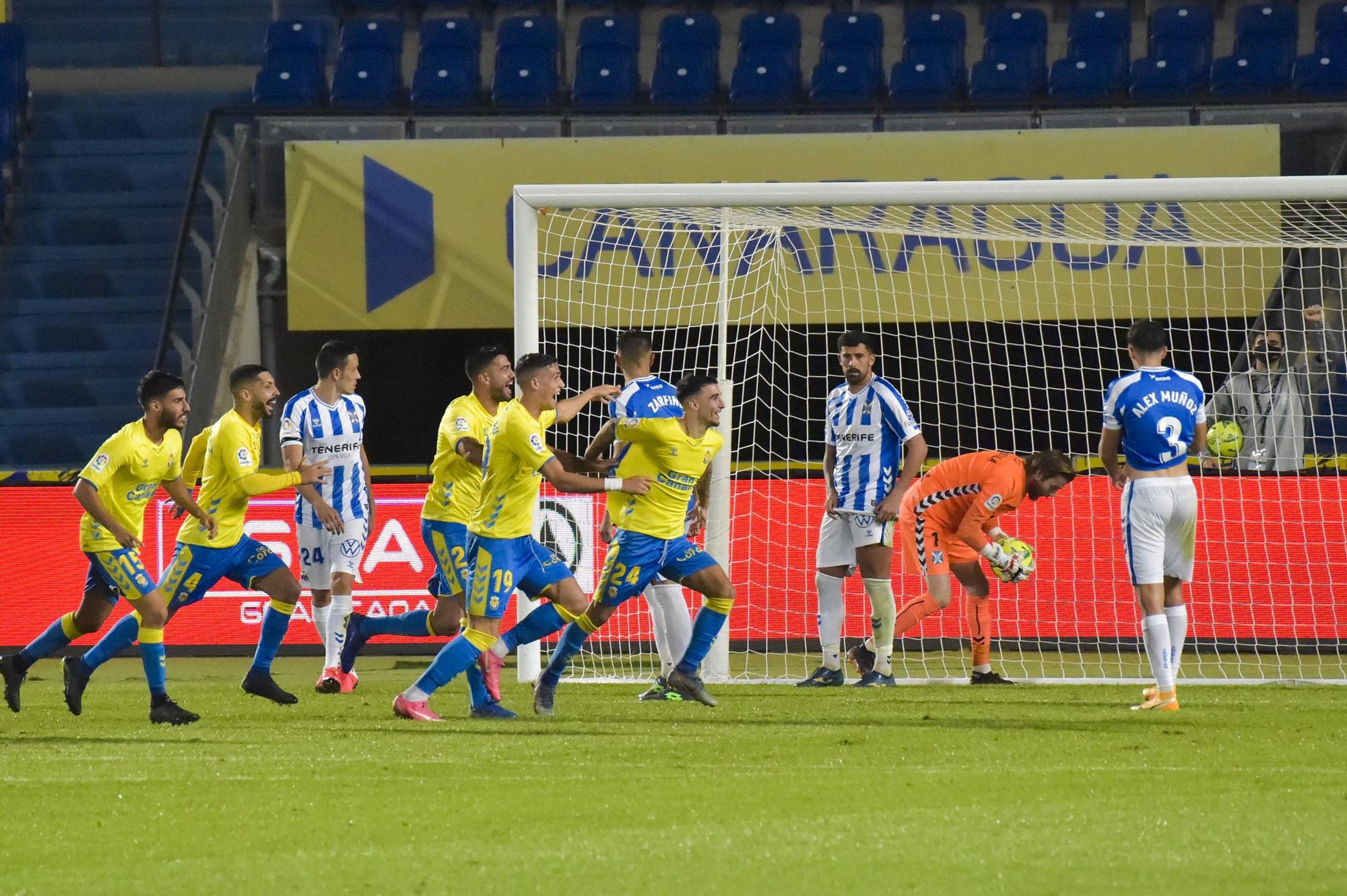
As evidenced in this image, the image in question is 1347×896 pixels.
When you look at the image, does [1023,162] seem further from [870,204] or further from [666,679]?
[666,679]

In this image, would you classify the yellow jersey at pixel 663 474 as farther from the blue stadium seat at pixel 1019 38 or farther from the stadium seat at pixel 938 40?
the blue stadium seat at pixel 1019 38

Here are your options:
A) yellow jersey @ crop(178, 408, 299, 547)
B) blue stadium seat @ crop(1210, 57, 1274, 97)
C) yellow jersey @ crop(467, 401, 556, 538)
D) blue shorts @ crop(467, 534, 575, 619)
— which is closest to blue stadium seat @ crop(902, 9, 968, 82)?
blue stadium seat @ crop(1210, 57, 1274, 97)

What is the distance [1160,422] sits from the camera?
843cm

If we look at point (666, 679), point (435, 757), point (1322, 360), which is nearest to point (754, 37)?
point (1322, 360)

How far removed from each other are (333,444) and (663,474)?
253cm

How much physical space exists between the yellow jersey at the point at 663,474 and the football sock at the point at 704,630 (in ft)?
1.36

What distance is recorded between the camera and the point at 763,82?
17.7 meters

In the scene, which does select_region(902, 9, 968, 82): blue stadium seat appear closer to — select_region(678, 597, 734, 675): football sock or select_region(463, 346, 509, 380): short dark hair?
select_region(463, 346, 509, 380): short dark hair

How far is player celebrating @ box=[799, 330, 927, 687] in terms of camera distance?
33.1ft

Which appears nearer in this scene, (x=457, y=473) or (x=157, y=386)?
(x=157, y=386)

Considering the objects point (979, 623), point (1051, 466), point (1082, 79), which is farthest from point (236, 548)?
point (1082, 79)

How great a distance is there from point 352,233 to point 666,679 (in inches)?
288

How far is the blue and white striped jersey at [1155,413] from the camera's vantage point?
8445 millimetres

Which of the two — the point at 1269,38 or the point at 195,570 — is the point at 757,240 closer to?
the point at 195,570
